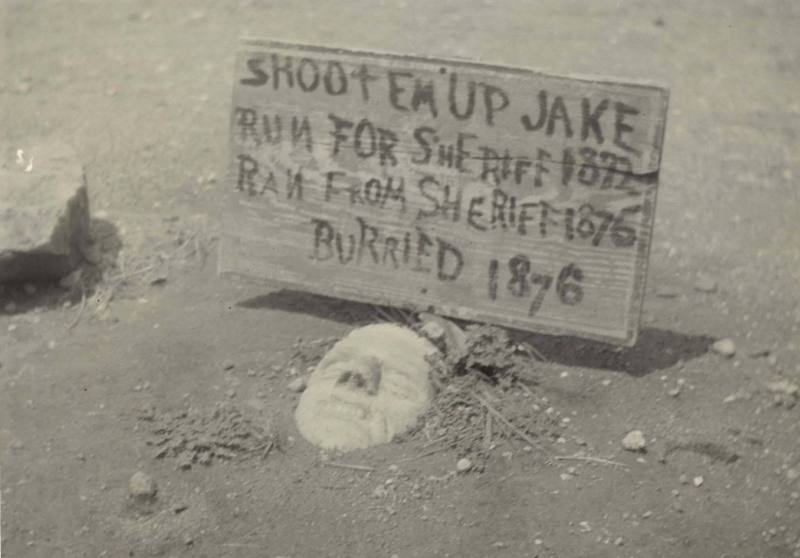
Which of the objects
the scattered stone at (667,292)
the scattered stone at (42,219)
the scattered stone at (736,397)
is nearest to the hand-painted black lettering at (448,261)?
the scattered stone at (667,292)

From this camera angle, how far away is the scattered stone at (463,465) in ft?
9.82

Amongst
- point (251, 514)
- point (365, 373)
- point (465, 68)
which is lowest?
point (251, 514)

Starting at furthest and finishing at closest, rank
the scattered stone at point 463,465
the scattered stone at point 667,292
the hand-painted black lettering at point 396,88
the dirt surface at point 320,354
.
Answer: the scattered stone at point 667,292, the hand-painted black lettering at point 396,88, the scattered stone at point 463,465, the dirt surface at point 320,354

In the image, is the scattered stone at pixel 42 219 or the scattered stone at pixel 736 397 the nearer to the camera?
the scattered stone at pixel 736 397

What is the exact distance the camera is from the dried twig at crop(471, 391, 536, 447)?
10.2ft

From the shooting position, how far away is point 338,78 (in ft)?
11.1

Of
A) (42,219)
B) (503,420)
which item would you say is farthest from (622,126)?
(42,219)

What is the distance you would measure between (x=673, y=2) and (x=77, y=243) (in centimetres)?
372

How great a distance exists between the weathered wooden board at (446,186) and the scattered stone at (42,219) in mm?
553

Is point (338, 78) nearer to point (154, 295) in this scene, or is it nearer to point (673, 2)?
point (154, 295)

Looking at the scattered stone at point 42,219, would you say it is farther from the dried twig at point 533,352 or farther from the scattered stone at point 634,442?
the scattered stone at point 634,442

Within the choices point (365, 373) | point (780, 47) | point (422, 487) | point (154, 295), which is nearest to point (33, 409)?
point (154, 295)

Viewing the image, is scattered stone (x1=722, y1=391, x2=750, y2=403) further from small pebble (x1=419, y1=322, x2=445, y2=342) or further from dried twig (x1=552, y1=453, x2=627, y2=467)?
small pebble (x1=419, y1=322, x2=445, y2=342)

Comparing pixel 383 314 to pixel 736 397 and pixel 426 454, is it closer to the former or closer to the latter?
pixel 426 454
